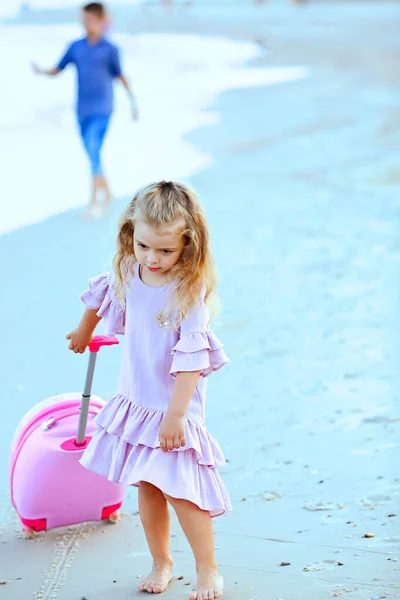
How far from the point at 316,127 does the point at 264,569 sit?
33.4ft

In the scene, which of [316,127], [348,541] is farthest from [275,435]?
[316,127]

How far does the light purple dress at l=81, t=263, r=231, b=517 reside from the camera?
2650mm

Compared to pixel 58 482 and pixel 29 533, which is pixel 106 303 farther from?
pixel 29 533

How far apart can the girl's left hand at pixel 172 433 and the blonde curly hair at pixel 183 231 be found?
27 centimetres

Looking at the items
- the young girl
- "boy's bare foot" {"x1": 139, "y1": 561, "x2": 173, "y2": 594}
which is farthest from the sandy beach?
the young girl

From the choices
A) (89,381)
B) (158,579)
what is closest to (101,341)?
(89,381)

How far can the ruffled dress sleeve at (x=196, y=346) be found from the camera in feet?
8.59

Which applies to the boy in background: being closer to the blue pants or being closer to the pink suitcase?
the blue pants

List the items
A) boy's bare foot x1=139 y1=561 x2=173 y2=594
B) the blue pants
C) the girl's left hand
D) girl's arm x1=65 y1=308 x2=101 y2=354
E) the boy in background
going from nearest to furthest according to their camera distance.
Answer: the girl's left hand → boy's bare foot x1=139 y1=561 x2=173 y2=594 → girl's arm x1=65 y1=308 x2=101 y2=354 → the boy in background → the blue pants

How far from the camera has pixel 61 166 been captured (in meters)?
10.8

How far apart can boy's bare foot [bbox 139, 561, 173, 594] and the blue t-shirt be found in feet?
19.8

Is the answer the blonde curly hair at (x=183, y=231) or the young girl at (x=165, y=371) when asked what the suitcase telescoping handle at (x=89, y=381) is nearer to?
the young girl at (x=165, y=371)

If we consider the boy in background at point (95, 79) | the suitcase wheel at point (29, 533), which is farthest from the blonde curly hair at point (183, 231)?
the boy in background at point (95, 79)

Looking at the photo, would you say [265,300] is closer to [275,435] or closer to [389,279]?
[389,279]
